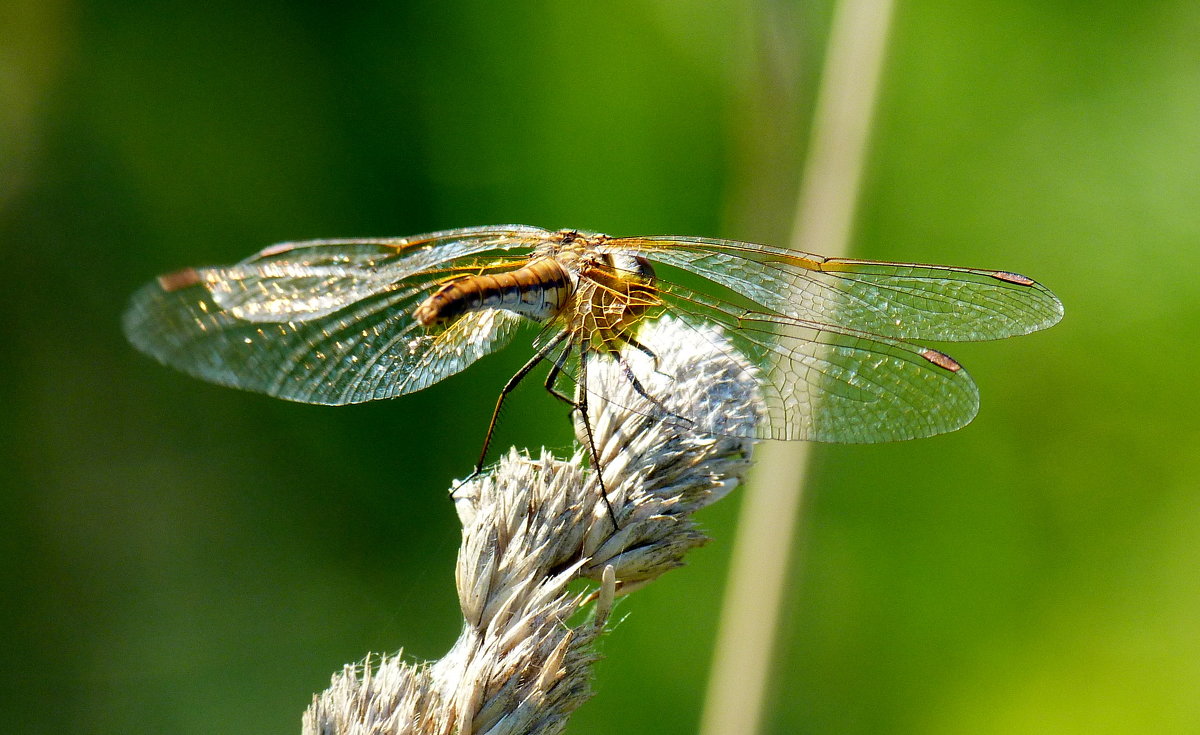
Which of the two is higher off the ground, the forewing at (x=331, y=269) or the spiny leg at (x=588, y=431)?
the forewing at (x=331, y=269)

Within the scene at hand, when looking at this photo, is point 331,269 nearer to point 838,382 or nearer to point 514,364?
point 514,364

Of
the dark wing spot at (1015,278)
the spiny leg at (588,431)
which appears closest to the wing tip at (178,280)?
the spiny leg at (588,431)

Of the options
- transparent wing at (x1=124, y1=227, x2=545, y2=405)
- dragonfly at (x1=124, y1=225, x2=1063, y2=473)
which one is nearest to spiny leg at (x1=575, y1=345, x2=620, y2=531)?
dragonfly at (x1=124, y1=225, x2=1063, y2=473)

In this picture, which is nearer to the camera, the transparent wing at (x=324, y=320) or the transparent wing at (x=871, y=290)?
the transparent wing at (x=324, y=320)

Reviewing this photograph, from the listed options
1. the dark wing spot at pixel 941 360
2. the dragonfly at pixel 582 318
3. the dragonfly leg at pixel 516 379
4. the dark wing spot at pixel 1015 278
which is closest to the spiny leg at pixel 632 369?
the dragonfly at pixel 582 318

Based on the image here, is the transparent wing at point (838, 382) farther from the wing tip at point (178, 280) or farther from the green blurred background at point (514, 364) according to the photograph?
the wing tip at point (178, 280)

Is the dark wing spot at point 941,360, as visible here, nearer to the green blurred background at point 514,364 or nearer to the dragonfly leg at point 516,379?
the green blurred background at point 514,364

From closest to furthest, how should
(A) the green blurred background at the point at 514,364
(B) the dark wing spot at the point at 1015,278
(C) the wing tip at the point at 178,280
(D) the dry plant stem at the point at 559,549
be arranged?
(D) the dry plant stem at the point at 559,549
(C) the wing tip at the point at 178,280
(B) the dark wing spot at the point at 1015,278
(A) the green blurred background at the point at 514,364

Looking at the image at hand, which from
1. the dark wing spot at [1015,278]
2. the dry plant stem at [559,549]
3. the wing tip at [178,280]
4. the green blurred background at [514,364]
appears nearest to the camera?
the dry plant stem at [559,549]

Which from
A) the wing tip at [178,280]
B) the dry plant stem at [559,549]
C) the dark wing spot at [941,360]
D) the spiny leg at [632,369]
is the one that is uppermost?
the dark wing spot at [941,360]
